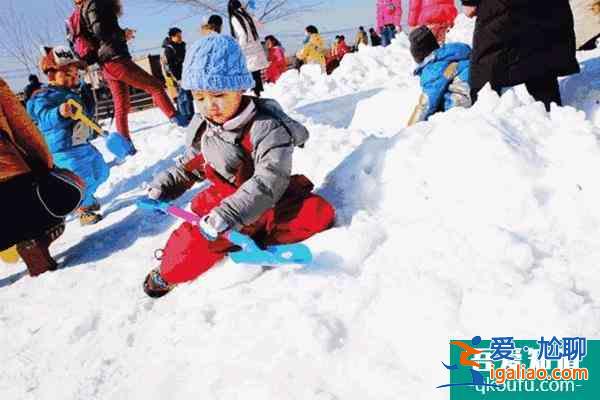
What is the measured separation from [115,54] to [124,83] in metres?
0.31

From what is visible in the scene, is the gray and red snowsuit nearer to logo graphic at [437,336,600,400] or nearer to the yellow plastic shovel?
logo graphic at [437,336,600,400]

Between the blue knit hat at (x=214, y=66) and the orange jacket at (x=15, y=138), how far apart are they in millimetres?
1154

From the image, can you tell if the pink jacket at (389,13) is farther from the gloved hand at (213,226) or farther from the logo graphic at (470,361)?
the logo graphic at (470,361)

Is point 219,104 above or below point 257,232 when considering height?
above

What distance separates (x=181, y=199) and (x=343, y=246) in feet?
5.66

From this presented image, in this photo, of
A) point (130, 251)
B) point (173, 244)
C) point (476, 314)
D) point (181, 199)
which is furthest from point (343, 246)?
point (181, 199)

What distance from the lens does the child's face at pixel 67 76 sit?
335 cm

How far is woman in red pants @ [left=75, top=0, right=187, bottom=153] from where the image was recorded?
381 cm

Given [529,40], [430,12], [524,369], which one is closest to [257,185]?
[524,369]

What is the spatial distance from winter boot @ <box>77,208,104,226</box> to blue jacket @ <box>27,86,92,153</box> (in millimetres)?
579

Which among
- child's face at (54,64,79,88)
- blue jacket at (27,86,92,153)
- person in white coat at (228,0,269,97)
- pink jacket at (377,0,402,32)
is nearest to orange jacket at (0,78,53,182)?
blue jacket at (27,86,92,153)

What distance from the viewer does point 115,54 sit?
13.0 ft

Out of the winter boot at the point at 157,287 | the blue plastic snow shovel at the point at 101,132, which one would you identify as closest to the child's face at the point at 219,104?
the winter boot at the point at 157,287

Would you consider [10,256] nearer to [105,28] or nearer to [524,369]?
[105,28]
